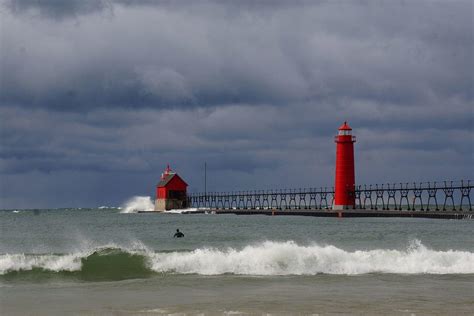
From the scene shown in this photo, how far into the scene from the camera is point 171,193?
105188 millimetres

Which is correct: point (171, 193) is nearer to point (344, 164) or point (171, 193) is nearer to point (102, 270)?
point (344, 164)

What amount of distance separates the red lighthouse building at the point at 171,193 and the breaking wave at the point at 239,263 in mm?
81350

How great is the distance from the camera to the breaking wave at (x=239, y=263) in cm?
2205

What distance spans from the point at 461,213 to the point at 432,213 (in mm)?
2891

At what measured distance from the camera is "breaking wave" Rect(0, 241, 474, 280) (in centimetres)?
2205

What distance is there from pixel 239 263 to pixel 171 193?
273ft

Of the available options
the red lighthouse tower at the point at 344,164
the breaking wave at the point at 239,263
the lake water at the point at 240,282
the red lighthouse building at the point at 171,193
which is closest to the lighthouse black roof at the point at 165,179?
the red lighthouse building at the point at 171,193

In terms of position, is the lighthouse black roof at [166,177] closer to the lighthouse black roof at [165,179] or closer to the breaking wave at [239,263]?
the lighthouse black roof at [165,179]

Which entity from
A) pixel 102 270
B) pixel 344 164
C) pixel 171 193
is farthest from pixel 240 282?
pixel 171 193

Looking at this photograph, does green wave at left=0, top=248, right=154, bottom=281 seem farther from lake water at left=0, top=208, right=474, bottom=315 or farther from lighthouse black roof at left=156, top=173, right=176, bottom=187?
lighthouse black roof at left=156, top=173, right=176, bottom=187

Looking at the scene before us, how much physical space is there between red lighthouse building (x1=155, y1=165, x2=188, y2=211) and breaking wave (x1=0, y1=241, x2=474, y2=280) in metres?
81.3

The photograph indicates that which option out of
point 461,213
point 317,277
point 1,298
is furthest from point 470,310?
point 461,213

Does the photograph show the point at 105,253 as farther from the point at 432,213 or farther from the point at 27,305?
the point at 432,213

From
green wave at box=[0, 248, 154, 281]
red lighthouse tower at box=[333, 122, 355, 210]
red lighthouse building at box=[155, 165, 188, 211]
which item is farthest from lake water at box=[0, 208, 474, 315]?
red lighthouse building at box=[155, 165, 188, 211]
